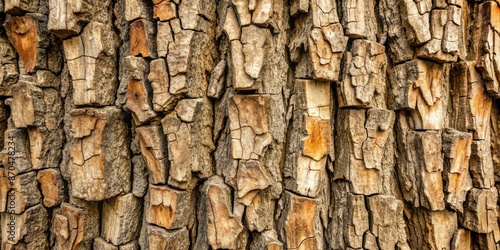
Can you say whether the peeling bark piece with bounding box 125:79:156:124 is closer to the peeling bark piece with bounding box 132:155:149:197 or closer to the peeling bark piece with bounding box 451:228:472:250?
the peeling bark piece with bounding box 132:155:149:197

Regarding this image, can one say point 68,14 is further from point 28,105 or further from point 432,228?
point 432,228

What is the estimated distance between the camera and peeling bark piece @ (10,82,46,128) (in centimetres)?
125

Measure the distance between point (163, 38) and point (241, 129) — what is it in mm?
471

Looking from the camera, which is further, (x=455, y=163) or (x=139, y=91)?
(x=455, y=163)

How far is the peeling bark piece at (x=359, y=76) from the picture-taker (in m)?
1.13

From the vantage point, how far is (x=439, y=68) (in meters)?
1.23

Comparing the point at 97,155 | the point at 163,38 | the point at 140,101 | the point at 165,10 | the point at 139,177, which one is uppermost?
the point at 165,10

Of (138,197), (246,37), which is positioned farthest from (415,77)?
(138,197)

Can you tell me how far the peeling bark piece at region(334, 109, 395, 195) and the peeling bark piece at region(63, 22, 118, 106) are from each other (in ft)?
3.30

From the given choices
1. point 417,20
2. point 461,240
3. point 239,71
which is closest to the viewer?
point 239,71

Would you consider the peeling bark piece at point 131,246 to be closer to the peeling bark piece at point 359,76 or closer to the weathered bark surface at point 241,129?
the weathered bark surface at point 241,129

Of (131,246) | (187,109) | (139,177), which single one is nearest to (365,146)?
(187,109)

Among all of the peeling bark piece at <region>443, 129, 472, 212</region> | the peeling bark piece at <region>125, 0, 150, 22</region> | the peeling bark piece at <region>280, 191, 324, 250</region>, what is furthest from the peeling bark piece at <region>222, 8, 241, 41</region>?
the peeling bark piece at <region>443, 129, 472, 212</region>

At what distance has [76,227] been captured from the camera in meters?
1.21
